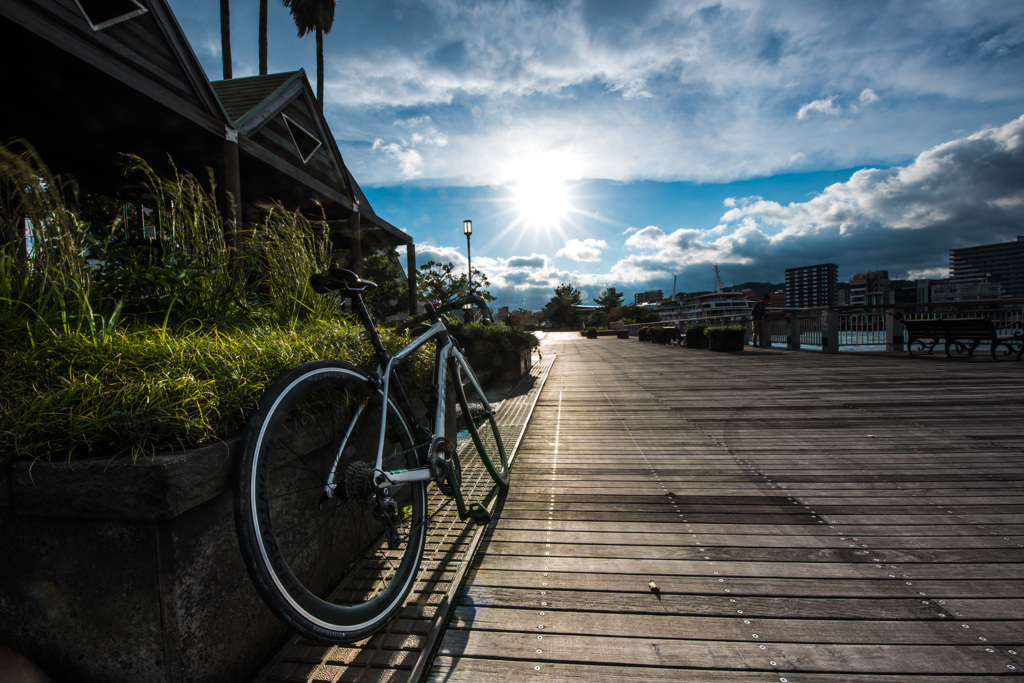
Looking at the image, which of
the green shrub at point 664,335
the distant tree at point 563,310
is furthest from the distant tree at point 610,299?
the green shrub at point 664,335

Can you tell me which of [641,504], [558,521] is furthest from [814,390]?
[558,521]

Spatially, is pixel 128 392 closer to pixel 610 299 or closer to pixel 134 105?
pixel 134 105

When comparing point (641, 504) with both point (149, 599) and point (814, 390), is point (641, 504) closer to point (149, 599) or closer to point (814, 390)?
point (149, 599)

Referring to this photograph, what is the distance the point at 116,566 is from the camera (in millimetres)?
1108

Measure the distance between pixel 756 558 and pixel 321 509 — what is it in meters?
1.79

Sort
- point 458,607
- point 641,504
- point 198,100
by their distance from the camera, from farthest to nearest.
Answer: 1. point 198,100
2. point 641,504
3. point 458,607

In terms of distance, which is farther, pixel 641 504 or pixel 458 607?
pixel 641 504

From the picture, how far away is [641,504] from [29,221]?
308 centimetres

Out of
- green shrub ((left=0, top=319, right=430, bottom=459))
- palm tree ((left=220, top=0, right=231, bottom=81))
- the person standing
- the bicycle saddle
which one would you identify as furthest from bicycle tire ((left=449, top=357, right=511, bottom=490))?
palm tree ((left=220, top=0, right=231, bottom=81))

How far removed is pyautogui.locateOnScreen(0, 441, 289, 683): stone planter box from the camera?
1.08 meters

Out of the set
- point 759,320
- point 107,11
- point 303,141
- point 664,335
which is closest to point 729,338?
point 759,320

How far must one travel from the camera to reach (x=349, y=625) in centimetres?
126

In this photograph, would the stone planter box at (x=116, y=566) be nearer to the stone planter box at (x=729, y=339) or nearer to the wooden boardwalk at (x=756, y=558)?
the wooden boardwalk at (x=756, y=558)

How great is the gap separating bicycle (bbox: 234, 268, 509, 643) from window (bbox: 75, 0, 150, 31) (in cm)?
528
